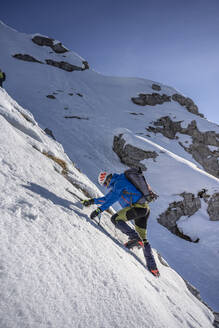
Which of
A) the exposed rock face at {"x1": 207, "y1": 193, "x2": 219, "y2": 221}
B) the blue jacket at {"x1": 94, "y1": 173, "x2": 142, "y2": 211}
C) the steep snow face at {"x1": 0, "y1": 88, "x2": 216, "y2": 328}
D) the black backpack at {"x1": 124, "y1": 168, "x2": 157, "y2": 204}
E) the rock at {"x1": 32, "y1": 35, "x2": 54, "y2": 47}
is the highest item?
the rock at {"x1": 32, "y1": 35, "x2": 54, "y2": 47}

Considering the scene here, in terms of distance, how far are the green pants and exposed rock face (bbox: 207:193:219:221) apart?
36.7 feet

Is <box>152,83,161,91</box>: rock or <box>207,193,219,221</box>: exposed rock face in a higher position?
<box>152,83,161,91</box>: rock

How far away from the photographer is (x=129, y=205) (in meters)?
3.89

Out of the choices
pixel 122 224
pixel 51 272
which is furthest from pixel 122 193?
pixel 51 272

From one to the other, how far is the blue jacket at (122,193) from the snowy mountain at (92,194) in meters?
0.46

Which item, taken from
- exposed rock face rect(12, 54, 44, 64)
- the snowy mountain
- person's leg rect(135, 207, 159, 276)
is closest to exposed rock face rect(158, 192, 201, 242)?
the snowy mountain

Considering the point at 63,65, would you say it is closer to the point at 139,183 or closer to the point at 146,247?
the point at 139,183

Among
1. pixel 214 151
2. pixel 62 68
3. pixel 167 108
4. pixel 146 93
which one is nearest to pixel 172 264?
pixel 214 151

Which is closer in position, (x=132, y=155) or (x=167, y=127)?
(x=132, y=155)

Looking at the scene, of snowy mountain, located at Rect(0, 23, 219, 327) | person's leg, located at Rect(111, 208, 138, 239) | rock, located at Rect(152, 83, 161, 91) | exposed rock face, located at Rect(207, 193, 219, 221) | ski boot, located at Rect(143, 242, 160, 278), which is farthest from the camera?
rock, located at Rect(152, 83, 161, 91)

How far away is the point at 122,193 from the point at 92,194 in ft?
5.24

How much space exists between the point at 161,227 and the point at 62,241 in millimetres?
11682

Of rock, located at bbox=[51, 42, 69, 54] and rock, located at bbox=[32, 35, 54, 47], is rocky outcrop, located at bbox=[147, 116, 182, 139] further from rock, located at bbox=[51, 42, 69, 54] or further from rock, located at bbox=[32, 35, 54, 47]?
rock, located at bbox=[32, 35, 54, 47]

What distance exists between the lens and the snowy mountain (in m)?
1.36
